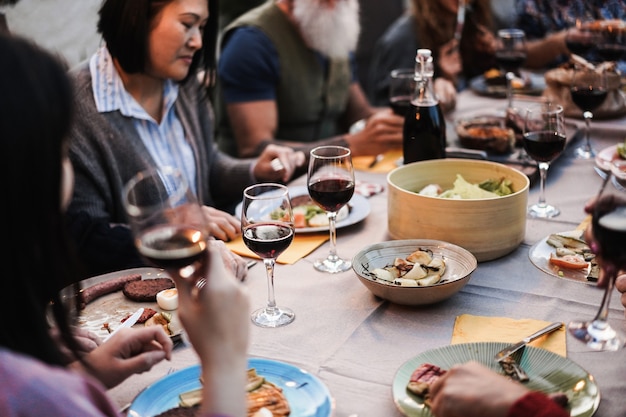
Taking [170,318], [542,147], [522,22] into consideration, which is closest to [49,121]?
[170,318]

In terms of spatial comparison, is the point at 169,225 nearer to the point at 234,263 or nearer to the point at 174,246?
the point at 174,246

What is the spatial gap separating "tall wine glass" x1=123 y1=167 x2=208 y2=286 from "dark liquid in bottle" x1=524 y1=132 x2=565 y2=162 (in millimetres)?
1003

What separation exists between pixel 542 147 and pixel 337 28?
1.42 metres

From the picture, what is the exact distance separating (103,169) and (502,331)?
1183mm

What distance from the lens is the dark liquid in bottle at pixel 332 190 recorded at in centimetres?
140

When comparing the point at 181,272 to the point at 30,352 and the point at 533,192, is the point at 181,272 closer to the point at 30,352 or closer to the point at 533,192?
the point at 30,352

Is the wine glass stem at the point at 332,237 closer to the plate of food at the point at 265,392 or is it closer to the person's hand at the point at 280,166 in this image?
the plate of food at the point at 265,392

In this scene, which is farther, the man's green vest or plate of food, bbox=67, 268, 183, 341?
the man's green vest

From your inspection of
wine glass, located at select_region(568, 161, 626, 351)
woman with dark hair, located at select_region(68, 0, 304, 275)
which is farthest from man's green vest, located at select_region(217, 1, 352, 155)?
wine glass, located at select_region(568, 161, 626, 351)

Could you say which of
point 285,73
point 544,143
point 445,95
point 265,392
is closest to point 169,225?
point 265,392

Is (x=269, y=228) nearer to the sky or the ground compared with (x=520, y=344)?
nearer to the sky

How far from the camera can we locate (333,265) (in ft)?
4.79

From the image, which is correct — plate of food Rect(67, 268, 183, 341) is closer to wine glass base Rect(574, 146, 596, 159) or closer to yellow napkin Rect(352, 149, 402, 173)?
yellow napkin Rect(352, 149, 402, 173)

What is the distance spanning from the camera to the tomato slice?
138 cm
